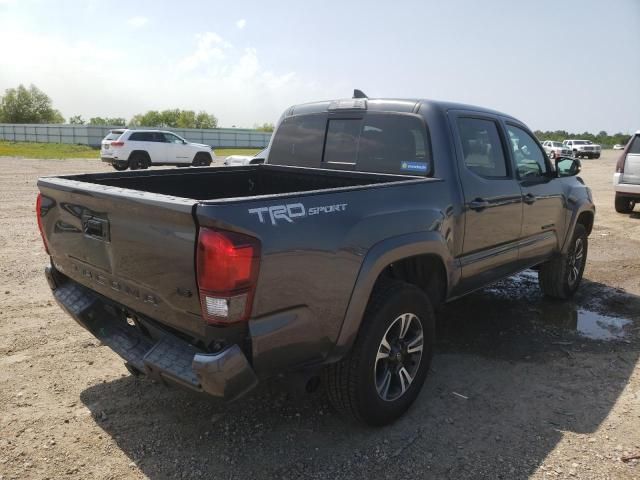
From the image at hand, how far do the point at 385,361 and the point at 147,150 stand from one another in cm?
2152

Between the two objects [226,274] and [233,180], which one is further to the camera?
[233,180]

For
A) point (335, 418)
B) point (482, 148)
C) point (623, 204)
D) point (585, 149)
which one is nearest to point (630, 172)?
point (623, 204)

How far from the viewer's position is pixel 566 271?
5605 mm

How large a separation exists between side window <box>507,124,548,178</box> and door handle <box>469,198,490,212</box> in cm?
80

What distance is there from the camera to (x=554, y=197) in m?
5.11

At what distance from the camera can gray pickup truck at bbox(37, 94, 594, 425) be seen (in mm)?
2367

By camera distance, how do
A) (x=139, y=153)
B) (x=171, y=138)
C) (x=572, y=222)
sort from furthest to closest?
1. (x=171, y=138)
2. (x=139, y=153)
3. (x=572, y=222)

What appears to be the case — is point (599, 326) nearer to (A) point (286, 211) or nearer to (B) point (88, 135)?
(A) point (286, 211)

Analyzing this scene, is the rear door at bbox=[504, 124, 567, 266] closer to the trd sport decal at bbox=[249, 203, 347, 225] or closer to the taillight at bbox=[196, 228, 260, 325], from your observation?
the trd sport decal at bbox=[249, 203, 347, 225]

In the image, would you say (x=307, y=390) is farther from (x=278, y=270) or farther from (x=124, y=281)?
(x=124, y=281)

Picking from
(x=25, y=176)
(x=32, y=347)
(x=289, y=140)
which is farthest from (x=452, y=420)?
(x=25, y=176)

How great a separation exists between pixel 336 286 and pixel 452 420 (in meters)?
1.29

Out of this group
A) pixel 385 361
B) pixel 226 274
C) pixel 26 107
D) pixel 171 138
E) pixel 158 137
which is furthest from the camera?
pixel 26 107

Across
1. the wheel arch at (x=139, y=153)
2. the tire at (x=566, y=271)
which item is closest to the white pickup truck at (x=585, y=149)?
the wheel arch at (x=139, y=153)
